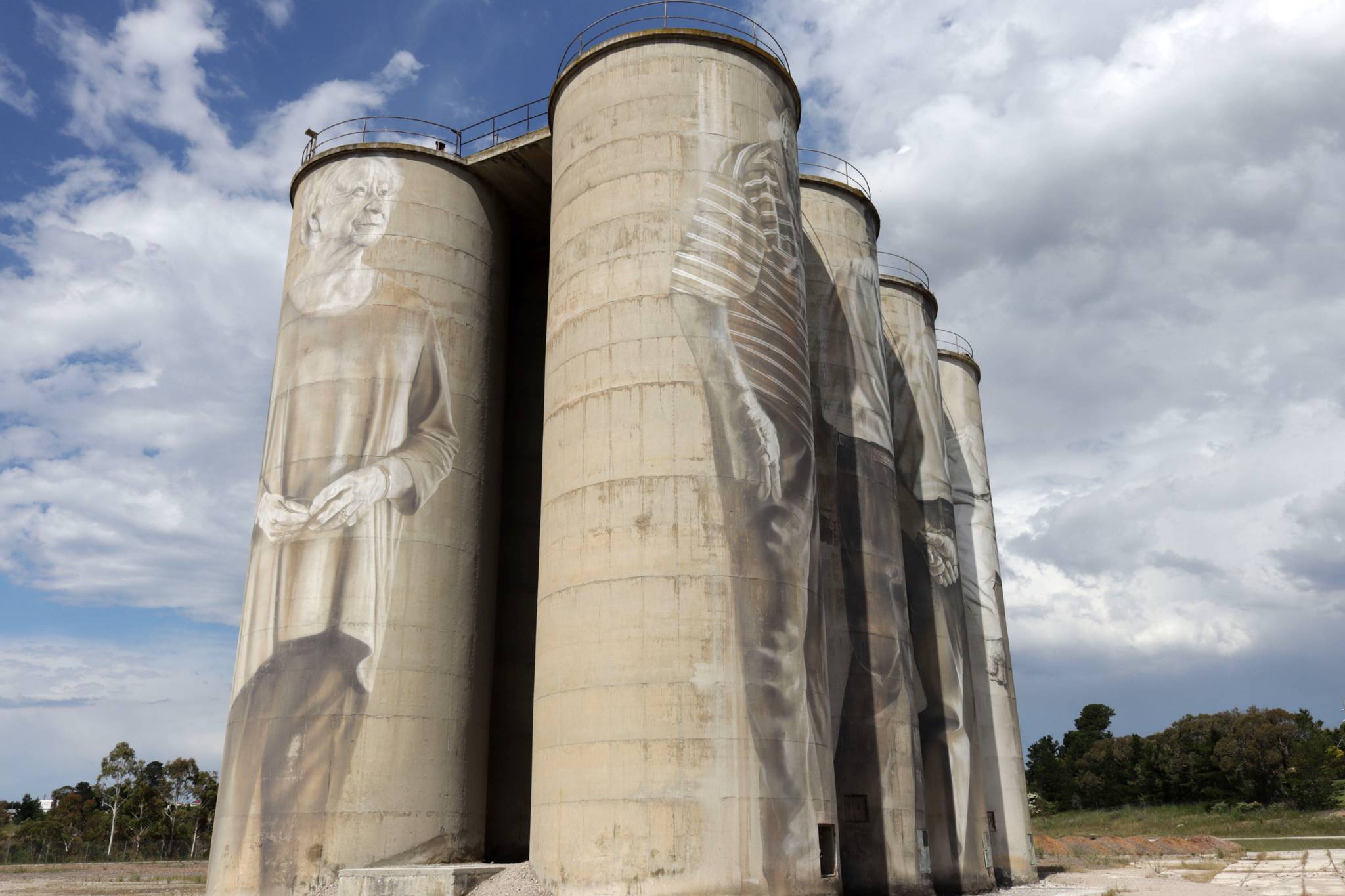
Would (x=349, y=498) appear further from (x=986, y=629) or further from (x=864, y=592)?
(x=986, y=629)

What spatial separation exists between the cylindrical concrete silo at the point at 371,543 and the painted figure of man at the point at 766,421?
8729 millimetres

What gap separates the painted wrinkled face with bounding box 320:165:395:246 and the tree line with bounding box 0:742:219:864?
45322 millimetres

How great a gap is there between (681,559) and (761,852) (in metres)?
5.81

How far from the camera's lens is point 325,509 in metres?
26.0

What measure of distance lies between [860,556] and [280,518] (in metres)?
16.2

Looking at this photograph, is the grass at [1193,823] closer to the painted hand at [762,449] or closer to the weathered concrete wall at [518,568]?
the weathered concrete wall at [518,568]

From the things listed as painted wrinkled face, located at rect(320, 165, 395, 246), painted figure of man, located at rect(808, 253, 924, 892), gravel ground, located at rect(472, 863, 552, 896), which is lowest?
gravel ground, located at rect(472, 863, 552, 896)

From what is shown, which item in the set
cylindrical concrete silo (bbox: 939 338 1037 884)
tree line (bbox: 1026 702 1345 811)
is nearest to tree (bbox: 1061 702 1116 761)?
tree line (bbox: 1026 702 1345 811)

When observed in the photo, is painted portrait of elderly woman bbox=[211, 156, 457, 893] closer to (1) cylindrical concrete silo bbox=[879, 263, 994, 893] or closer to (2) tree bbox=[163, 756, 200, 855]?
(1) cylindrical concrete silo bbox=[879, 263, 994, 893]

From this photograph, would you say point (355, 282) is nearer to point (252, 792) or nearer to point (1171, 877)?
point (252, 792)

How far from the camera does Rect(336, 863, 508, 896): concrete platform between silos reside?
2050cm

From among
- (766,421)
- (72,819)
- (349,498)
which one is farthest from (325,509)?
(72,819)

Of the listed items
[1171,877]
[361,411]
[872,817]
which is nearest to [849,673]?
[872,817]

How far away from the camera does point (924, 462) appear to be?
3728 cm
